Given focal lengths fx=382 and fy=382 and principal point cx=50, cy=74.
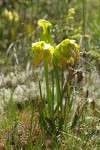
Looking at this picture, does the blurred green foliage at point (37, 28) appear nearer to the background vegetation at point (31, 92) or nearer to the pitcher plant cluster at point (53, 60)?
the background vegetation at point (31, 92)

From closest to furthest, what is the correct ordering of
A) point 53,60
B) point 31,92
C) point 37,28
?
point 53,60
point 31,92
point 37,28

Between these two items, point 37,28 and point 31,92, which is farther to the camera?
point 37,28

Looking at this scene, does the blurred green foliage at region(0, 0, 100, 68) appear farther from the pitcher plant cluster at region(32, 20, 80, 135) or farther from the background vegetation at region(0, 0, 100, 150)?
the pitcher plant cluster at region(32, 20, 80, 135)

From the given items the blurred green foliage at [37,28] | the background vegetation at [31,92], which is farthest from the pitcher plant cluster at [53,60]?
the blurred green foliage at [37,28]

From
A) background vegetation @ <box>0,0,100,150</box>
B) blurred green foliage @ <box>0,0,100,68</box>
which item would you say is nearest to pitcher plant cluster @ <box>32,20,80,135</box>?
background vegetation @ <box>0,0,100,150</box>

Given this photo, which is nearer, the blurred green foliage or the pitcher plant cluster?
the pitcher plant cluster

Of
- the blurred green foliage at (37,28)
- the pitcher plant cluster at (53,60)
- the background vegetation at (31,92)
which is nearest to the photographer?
the pitcher plant cluster at (53,60)

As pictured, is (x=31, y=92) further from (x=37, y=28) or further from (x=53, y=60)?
(x=37, y=28)

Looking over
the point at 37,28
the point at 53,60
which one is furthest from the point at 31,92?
the point at 37,28

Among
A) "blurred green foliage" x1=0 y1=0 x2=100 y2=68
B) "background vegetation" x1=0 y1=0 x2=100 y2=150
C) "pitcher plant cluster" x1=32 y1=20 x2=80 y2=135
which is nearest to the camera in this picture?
"pitcher plant cluster" x1=32 y1=20 x2=80 y2=135

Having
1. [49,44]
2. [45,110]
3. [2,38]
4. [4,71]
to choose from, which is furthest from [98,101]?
[2,38]
